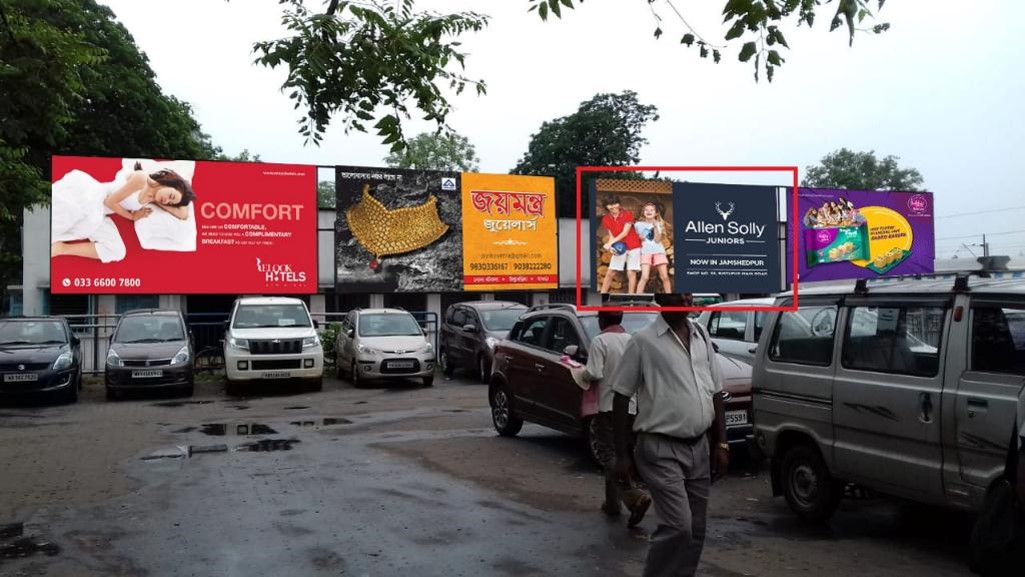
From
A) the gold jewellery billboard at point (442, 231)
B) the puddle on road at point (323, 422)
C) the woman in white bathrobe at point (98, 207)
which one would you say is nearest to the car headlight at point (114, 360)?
the puddle on road at point (323, 422)

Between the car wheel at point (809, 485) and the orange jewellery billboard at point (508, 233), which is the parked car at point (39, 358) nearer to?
the orange jewellery billboard at point (508, 233)

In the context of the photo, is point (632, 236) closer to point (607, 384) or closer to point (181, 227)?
point (607, 384)

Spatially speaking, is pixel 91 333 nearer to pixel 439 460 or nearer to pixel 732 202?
pixel 439 460

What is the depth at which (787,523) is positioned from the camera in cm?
707

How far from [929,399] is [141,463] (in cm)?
846

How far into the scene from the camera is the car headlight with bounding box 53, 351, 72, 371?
1619 cm

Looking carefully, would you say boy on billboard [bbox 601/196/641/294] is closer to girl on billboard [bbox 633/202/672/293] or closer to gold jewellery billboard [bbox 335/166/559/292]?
girl on billboard [bbox 633/202/672/293]

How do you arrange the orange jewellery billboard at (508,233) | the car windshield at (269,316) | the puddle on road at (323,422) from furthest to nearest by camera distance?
the orange jewellery billboard at (508,233)
the car windshield at (269,316)
the puddle on road at (323,422)

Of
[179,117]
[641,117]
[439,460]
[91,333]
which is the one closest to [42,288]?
[91,333]

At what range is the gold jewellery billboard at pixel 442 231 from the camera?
2494 cm

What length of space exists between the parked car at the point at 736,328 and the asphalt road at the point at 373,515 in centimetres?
249

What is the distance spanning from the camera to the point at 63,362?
16375 mm

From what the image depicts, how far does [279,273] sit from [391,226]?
3539mm

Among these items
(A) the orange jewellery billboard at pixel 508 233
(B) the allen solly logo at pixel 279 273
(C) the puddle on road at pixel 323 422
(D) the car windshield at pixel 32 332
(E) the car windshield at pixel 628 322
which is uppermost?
(A) the orange jewellery billboard at pixel 508 233
